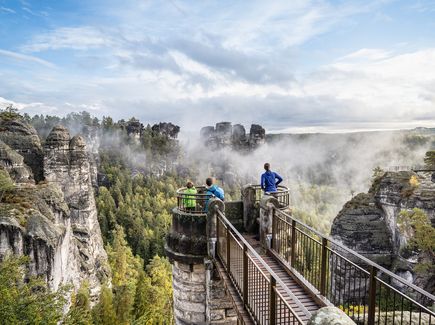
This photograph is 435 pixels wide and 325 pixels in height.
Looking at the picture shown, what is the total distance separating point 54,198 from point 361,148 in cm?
16340

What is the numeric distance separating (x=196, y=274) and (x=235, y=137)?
424 ft

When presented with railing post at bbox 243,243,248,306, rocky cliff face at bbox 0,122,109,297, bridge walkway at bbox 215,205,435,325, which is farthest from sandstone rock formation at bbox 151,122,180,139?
railing post at bbox 243,243,248,306

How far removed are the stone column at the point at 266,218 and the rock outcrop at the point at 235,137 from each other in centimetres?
12727

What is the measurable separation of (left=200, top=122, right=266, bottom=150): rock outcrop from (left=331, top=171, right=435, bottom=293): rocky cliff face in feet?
334

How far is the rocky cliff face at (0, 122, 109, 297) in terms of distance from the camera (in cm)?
1775

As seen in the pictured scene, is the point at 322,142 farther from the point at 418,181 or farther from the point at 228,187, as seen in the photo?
the point at 418,181

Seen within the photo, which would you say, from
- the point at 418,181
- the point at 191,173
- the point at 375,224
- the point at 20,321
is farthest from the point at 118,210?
the point at 20,321

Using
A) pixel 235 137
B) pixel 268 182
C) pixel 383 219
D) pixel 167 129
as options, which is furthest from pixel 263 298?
pixel 235 137

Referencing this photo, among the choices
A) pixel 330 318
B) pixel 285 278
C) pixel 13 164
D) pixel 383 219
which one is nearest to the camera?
pixel 330 318

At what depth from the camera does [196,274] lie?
30.9ft

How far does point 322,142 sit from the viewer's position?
625 ft

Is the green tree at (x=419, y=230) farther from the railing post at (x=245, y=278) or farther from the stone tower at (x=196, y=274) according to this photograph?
the railing post at (x=245, y=278)

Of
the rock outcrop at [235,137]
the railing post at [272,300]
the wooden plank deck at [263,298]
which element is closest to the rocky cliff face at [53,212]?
the wooden plank deck at [263,298]

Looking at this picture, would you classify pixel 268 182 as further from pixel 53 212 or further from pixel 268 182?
pixel 53 212
